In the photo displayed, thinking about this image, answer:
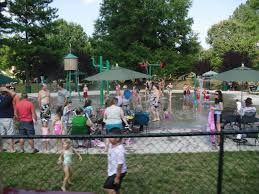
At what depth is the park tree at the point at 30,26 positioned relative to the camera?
4200cm

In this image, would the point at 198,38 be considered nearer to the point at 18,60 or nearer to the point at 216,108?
the point at 18,60

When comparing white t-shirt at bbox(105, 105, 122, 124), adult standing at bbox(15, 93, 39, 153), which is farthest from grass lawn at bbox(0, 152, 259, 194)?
white t-shirt at bbox(105, 105, 122, 124)

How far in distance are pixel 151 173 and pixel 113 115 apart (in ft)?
9.30

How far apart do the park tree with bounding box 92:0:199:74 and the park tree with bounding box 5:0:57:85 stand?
10.8 m

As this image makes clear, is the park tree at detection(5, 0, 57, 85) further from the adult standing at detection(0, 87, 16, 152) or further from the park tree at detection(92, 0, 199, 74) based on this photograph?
the adult standing at detection(0, 87, 16, 152)

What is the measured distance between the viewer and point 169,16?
54.8 m

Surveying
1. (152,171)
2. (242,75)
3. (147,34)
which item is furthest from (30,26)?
(152,171)

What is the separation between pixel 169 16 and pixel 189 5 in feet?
20.3

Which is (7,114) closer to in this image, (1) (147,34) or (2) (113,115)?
(2) (113,115)

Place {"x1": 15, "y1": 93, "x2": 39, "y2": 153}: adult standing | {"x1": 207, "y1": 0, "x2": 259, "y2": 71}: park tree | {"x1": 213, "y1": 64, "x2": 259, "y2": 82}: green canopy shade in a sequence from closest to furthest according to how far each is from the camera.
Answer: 1. {"x1": 15, "y1": 93, "x2": 39, "y2": 153}: adult standing
2. {"x1": 213, "y1": 64, "x2": 259, "y2": 82}: green canopy shade
3. {"x1": 207, "y1": 0, "x2": 259, "y2": 71}: park tree

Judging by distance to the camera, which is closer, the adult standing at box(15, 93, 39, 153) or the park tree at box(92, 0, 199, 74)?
the adult standing at box(15, 93, 39, 153)

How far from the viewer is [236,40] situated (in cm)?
6272

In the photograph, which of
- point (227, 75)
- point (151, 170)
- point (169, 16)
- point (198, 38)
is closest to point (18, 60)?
point (169, 16)

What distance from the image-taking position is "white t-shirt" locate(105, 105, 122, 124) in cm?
1040
